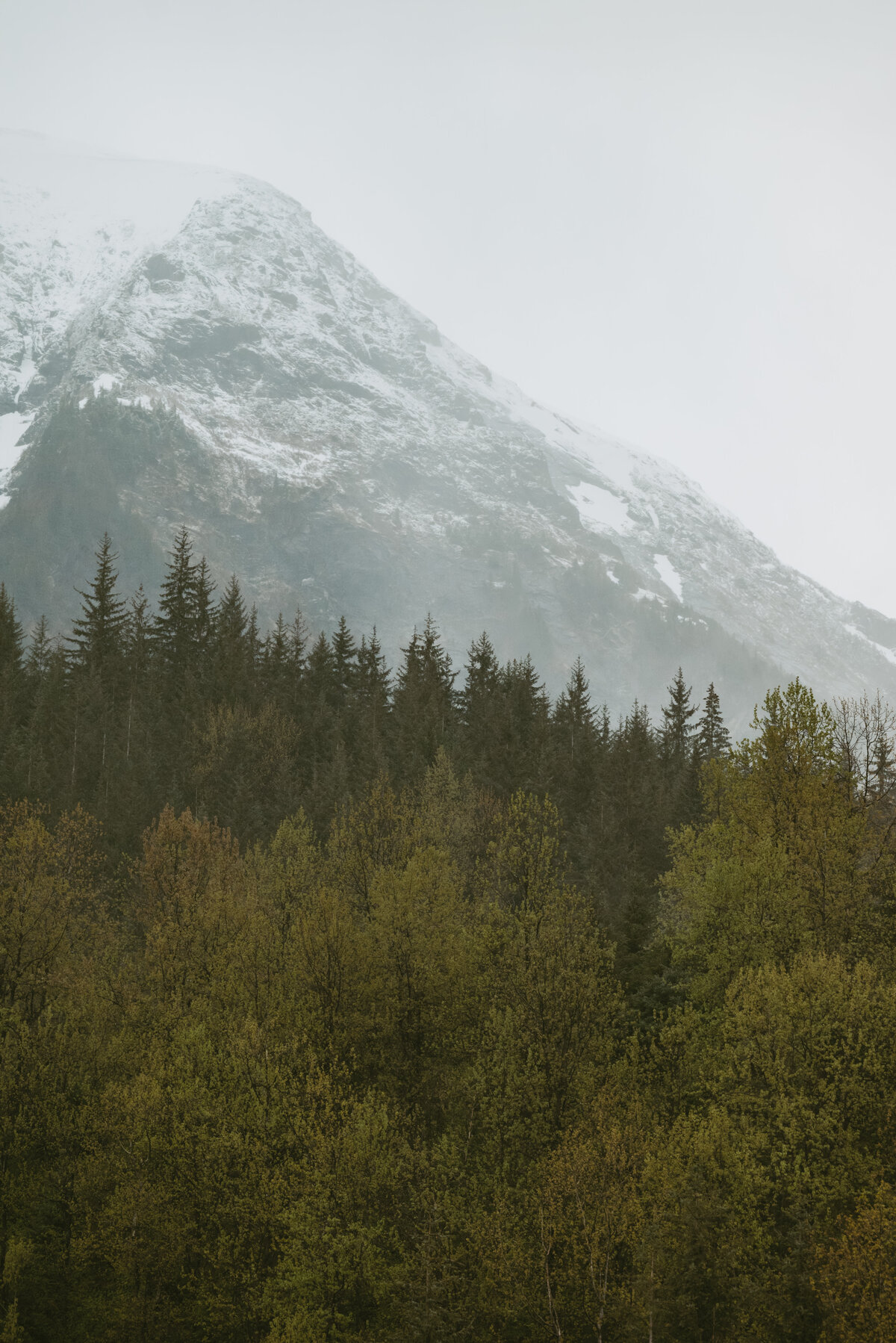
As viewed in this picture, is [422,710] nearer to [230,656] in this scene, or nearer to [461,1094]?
[230,656]

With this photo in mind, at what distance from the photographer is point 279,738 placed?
3014 inches

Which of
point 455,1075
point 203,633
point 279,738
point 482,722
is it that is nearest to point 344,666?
point 203,633

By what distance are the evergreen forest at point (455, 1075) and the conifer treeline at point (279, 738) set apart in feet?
15.5

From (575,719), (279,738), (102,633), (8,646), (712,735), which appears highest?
(102,633)

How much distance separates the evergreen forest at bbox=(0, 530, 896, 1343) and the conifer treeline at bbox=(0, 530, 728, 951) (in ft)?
15.5

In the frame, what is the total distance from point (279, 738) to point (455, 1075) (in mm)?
36920

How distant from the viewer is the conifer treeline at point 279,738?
70812 millimetres

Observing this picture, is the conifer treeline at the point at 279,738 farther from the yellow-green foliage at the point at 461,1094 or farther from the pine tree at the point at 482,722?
the yellow-green foliage at the point at 461,1094

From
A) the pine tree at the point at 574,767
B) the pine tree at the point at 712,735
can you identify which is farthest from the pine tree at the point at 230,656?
the pine tree at the point at 712,735

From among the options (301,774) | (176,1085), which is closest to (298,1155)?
(176,1085)

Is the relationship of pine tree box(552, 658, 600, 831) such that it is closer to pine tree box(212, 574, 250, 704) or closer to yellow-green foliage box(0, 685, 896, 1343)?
yellow-green foliage box(0, 685, 896, 1343)

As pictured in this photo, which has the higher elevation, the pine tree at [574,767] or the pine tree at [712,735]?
the pine tree at [712,735]

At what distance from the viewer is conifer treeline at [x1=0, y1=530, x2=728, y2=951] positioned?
2788 inches

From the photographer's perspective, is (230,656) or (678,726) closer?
(230,656)
